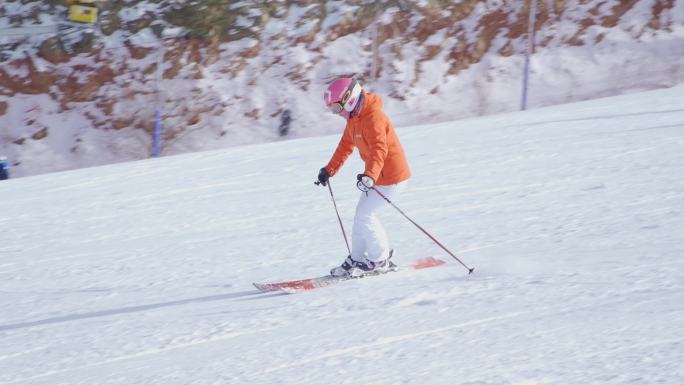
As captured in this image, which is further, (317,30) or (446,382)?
(317,30)

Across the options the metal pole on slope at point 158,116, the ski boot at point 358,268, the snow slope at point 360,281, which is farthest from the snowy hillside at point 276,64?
the ski boot at point 358,268

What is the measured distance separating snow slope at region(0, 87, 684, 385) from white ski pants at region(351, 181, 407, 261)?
7.9 inches

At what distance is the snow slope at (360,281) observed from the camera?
460 cm

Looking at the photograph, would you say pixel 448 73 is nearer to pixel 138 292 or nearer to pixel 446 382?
pixel 138 292

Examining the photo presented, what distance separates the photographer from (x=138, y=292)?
6512 millimetres

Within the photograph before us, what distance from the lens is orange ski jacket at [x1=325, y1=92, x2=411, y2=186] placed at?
18.8ft

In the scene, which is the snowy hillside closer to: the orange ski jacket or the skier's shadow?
the skier's shadow

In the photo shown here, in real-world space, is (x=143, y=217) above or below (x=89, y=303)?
below

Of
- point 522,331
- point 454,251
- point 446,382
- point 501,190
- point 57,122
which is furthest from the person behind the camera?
point 57,122

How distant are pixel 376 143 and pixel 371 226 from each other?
24.2 inches

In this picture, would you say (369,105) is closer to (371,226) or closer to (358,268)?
(371,226)

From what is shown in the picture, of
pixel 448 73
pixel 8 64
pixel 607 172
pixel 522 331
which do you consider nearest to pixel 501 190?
pixel 607 172

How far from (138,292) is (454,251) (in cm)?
236

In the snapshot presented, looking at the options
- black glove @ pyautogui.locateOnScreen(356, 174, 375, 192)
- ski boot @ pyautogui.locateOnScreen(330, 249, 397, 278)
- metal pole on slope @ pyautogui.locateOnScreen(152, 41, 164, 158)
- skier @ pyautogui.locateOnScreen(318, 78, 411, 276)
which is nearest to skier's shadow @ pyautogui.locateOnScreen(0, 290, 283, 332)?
ski boot @ pyautogui.locateOnScreen(330, 249, 397, 278)
